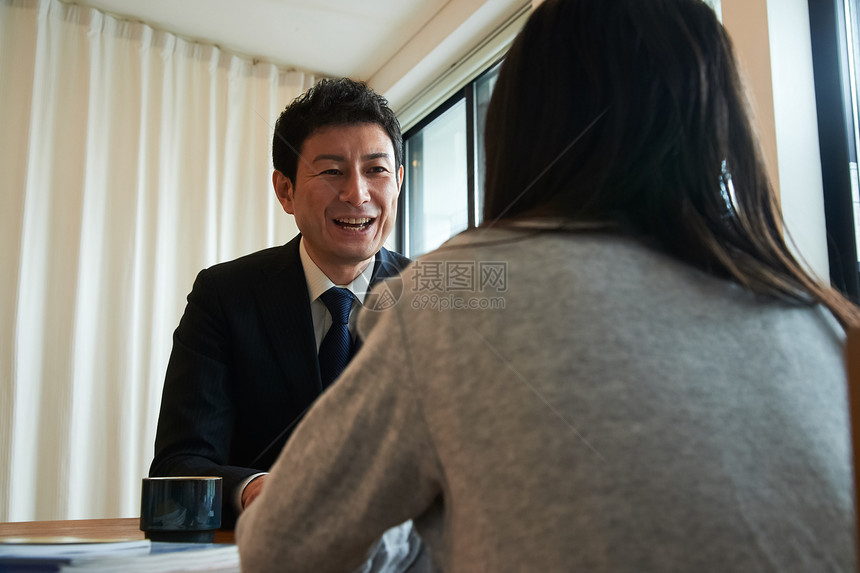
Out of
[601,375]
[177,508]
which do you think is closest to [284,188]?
[177,508]

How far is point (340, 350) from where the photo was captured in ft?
5.04

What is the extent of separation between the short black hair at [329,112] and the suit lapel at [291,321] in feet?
1.04

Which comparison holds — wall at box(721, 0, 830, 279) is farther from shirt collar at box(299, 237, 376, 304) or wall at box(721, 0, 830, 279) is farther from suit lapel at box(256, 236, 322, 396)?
suit lapel at box(256, 236, 322, 396)

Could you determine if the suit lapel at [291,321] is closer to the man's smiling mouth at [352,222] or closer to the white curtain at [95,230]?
the man's smiling mouth at [352,222]

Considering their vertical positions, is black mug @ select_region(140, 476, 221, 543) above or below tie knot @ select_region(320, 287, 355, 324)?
below

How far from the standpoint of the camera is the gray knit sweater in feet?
1.42

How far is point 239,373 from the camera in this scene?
1.50 metres

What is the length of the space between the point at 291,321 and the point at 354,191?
0.36 m

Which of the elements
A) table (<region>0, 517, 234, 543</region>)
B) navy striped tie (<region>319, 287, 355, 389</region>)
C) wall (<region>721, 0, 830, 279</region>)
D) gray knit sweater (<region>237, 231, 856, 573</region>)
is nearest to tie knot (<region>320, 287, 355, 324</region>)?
navy striped tie (<region>319, 287, 355, 389</region>)


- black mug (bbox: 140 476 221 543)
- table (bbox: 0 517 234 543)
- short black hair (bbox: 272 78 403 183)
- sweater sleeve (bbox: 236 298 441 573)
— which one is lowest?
table (bbox: 0 517 234 543)

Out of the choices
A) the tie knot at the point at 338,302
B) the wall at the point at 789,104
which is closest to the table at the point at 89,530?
the tie knot at the point at 338,302

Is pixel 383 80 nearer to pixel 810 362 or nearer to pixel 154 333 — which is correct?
pixel 154 333

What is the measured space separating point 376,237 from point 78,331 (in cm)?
159

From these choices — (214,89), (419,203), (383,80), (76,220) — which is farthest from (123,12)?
(419,203)
